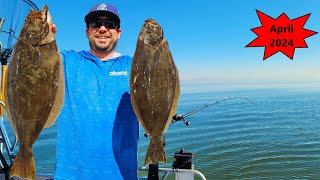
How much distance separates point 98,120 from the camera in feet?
11.0

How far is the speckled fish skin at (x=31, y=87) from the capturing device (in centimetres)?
263

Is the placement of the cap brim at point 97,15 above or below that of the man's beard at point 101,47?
above

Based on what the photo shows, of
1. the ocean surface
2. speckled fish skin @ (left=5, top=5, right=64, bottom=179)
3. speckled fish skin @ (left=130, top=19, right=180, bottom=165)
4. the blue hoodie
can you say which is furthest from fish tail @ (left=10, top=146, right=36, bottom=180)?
the ocean surface

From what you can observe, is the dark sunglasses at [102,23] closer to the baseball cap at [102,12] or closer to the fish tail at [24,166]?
the baseball cap at [102,12]

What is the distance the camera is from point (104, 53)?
142 inches

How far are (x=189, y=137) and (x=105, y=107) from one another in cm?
1671

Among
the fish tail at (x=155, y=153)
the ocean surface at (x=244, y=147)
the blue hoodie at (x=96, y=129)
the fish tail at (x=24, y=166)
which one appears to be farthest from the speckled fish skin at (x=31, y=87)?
the ocean surface at (x=244, y=147)

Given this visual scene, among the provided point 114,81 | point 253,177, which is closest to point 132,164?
point 114,81

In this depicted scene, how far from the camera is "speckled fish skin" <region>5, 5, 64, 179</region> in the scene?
2.63 meters

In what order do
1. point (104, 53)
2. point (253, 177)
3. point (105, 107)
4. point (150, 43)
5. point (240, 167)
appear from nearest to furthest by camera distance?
point (150, 43)
point (105, 107)
point (104, 53)
point (253, 177)
point (240, 167)

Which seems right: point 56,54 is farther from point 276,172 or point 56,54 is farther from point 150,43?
point 276,172

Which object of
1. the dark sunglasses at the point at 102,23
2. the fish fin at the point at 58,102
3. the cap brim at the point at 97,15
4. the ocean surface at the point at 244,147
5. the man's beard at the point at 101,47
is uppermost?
the cap brim at the point at 97,15

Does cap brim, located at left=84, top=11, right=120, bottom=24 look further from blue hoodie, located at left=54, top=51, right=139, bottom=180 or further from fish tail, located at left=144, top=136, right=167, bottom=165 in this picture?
fish tail, located at left=144, top=136, right=167, bottom=165

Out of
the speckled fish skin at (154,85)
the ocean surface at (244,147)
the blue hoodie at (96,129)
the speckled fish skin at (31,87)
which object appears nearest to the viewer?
the speckled fish skin at (31,87)
